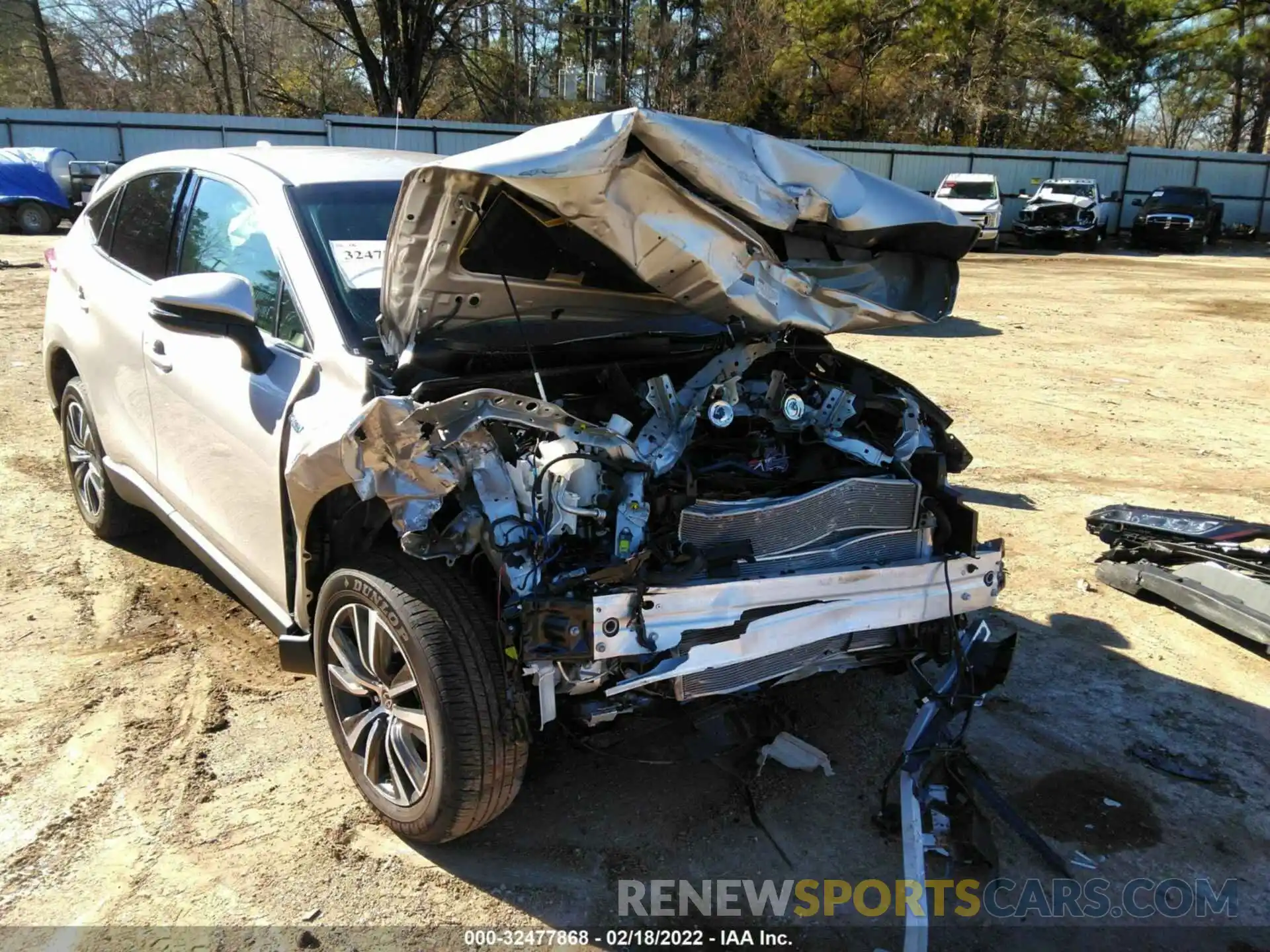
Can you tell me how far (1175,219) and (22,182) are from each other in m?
29.4

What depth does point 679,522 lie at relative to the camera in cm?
285

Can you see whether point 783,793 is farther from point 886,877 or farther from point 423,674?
point 423,674

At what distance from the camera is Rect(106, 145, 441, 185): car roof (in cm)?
365

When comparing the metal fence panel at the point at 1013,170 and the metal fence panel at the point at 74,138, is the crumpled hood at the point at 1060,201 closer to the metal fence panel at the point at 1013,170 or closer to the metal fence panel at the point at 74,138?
the metal fence panel at the point at 1013,170

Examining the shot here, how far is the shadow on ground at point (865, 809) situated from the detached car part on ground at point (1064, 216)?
2594 centimetres

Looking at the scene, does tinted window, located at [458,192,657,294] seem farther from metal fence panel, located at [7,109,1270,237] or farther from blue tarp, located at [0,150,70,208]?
blue tarp, located at [0,150,70,208]

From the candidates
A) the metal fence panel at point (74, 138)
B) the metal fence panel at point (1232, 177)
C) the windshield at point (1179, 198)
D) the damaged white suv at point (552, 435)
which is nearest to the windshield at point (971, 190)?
the windshield at point (1179, 198)

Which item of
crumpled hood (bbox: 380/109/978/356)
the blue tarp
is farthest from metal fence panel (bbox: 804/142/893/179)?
crumpled hood (bbox: 380/109/978/356)

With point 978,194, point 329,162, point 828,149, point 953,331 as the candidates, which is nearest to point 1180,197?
point 978,194

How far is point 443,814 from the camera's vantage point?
2684 millimetres

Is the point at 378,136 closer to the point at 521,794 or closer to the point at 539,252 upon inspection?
the point at 539,252

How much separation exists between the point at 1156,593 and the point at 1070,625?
54cm

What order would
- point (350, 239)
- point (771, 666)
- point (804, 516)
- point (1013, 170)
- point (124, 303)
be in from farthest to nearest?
1. point (1013, 170)
2. point (124, 303)
3. point (350, 239)
4. point (804, 516)
5. point (771, 666)

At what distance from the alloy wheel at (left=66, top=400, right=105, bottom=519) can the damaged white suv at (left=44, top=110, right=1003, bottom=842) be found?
1.08m
